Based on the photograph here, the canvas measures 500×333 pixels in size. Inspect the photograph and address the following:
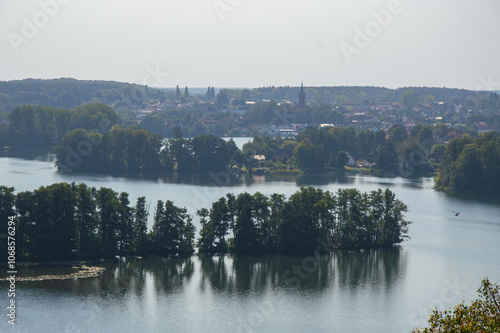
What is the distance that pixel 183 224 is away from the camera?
2984 cm

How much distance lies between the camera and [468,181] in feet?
165

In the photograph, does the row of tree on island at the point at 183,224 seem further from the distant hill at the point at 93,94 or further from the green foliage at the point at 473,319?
the distant hill at the point at 93,94

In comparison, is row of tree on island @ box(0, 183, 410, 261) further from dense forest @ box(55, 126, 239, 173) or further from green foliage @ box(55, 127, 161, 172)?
green foliage @ box(55, 127, 161, 172)

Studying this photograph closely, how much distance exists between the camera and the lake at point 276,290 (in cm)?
2212

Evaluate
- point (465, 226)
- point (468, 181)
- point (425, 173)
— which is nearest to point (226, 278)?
point (465, 226)

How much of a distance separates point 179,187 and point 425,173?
78.8 feet

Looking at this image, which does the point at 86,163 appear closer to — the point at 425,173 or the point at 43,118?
the point at 43,118

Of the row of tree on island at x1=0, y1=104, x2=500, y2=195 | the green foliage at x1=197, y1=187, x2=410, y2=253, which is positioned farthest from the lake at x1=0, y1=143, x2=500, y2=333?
the row of tree on island at x1=0, y1=104, x2=500, y2=195

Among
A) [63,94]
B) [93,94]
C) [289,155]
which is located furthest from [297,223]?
[93,94]

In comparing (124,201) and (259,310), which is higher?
(124,201)

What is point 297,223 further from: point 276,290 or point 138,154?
point 138,154

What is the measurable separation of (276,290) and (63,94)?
387ft

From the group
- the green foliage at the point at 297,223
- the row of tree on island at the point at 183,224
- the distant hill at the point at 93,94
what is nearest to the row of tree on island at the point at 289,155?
the green foliage at the point at 297,223

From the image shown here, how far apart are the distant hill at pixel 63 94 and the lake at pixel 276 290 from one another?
99891 millimetres
